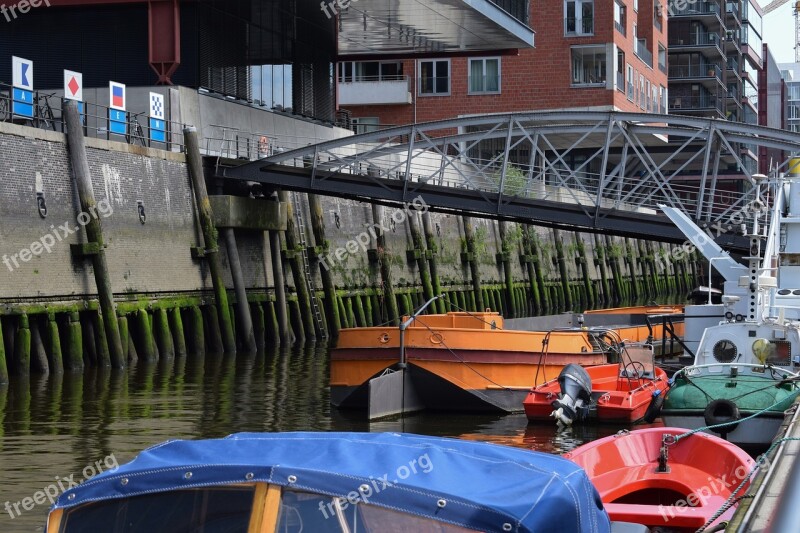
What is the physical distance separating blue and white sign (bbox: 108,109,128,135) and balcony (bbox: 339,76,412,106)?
3310cm

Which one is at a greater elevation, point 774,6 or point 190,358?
point 774,6

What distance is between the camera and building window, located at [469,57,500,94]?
64750 mm

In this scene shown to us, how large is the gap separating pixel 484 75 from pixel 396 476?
2343 inches

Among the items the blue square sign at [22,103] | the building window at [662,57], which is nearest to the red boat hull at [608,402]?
the blue square sign at [22,103]

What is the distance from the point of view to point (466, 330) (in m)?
22.1

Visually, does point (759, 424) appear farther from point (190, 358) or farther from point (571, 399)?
point (190, 358)

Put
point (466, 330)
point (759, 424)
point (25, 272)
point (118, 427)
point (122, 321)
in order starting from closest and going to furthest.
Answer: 1. point (759, 424)
2. point (118, 427)
3. point (466, 330)
4. point (25, 272)
5. point (122, 321)

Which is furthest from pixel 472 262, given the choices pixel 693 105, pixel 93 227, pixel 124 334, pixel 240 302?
pixel 693 105

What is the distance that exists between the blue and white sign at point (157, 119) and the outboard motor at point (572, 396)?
1723 cm

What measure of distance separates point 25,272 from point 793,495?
25.1m

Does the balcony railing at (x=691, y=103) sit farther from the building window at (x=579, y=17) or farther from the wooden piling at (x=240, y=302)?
the wooden piling at (x=240, y=302)

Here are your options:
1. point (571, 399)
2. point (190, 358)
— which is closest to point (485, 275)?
point (190, 358)

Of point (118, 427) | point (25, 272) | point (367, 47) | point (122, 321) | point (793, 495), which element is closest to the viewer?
point (793, 495)

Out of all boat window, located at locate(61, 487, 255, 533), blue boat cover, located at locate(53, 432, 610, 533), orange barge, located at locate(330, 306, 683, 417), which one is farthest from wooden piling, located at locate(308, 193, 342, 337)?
boat window, located at locate(61, 487, 255, 533)
